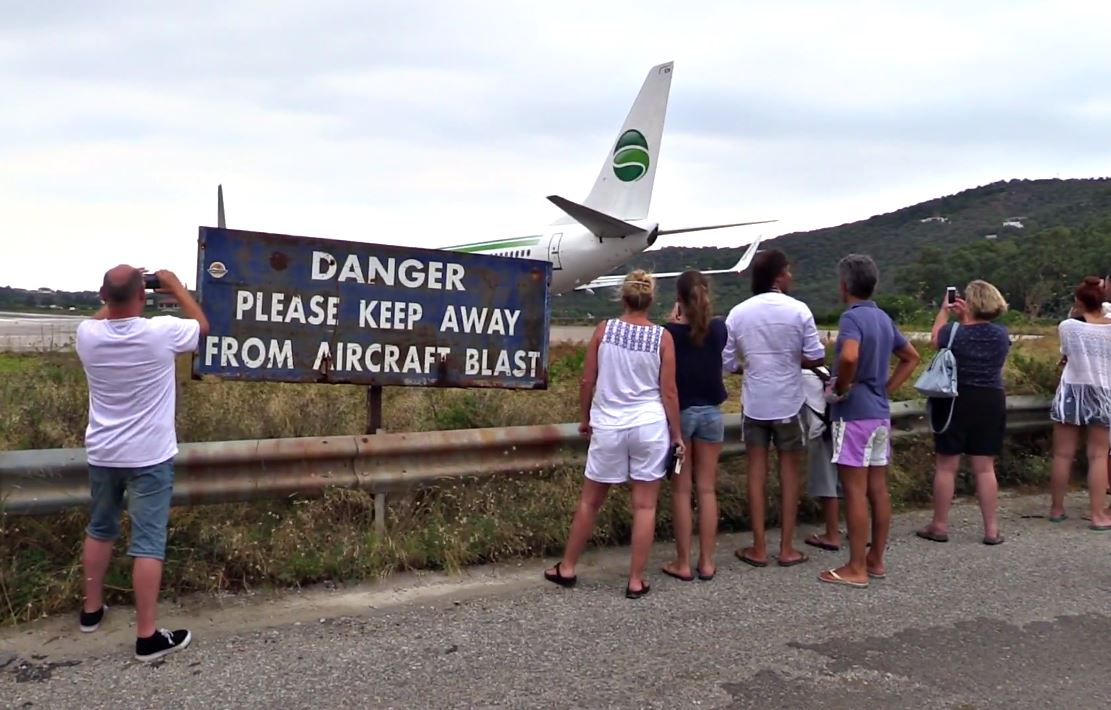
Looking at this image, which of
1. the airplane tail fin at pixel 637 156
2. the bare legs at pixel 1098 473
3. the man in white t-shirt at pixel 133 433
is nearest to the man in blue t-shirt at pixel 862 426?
the bare legs at pixel 1098 473

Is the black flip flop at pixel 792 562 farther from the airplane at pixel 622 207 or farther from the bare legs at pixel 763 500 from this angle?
the airplane at pixel 622 207

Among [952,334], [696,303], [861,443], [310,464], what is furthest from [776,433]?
[310,464]

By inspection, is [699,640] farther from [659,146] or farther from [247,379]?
[659,146]

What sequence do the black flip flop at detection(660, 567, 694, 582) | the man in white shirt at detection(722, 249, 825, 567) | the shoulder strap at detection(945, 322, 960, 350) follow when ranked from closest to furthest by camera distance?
1. the black flip flop at detection(660, 567, 694, 582)
2. the man in white shirt at detection(722, 249, 825, 567)
3. the shoulder strap at detection(945, 322, 960, 350)

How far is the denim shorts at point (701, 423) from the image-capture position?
5234 mm

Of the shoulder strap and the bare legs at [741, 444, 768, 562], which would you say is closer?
the bare legs at [741, 444, 768, 562]

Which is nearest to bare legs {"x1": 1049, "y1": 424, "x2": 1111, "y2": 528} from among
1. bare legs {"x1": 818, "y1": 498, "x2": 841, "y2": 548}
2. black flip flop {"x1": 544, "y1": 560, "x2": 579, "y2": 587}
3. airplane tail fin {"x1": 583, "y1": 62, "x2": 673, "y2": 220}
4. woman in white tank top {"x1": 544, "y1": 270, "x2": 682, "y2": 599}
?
bare legs {"x1": 818, "y1": 498, "x2": 841, "y2": 548}

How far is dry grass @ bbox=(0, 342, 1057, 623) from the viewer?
4684 mm

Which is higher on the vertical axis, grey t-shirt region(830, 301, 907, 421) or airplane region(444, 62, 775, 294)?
airplane region(444, 62, 775, 294)

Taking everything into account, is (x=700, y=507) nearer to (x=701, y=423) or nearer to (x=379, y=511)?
(x=701, y=423)

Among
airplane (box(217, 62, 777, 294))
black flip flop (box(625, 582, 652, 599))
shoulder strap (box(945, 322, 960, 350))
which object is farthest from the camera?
airplane (box(217, 62, 777, 294))

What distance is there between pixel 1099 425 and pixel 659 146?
13.9 meters

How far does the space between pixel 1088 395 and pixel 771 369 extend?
9.33 feet

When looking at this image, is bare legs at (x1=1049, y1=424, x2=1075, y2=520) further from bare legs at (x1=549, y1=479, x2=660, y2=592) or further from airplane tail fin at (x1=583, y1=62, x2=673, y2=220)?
airplane tail fin at (x1=583, y1=62, x2=673, y2=220)
